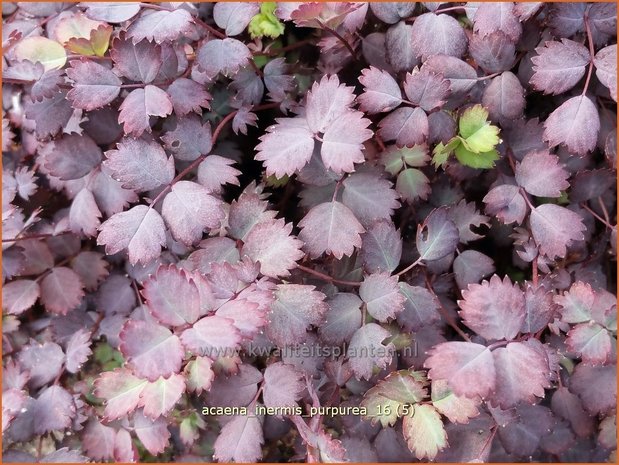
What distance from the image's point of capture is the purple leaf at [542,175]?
982mm

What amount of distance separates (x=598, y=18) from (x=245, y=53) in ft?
2.08

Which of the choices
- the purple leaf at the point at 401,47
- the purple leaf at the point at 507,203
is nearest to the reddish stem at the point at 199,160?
the purple leaf at the point at 401,47

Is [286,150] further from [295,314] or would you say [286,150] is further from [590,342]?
[590,342]

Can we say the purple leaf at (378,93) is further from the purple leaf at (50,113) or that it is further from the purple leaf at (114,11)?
the purple leaf at (50,113)

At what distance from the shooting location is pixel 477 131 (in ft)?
3.16

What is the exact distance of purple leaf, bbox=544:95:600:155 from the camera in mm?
941

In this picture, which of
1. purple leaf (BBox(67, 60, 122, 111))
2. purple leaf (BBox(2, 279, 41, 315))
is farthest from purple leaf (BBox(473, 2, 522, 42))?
purple leaf (BBox(2, 279, 41, 315))

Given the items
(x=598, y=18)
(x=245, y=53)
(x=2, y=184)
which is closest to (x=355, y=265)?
(x=245, y=53)

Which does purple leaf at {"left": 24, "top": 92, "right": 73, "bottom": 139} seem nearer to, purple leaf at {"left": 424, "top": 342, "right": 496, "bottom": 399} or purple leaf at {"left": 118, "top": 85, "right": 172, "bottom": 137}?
purple leaf at {"left": 118, "top": 85, "right": 172, "bottom": 137}

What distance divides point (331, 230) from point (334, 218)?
22 millimetres

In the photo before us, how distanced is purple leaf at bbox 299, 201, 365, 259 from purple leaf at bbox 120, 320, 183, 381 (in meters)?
0.29

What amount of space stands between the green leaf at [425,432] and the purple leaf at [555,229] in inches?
14.0

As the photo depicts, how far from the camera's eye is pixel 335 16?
3.04ft

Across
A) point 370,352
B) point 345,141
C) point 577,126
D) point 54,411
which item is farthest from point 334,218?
point 54,411
